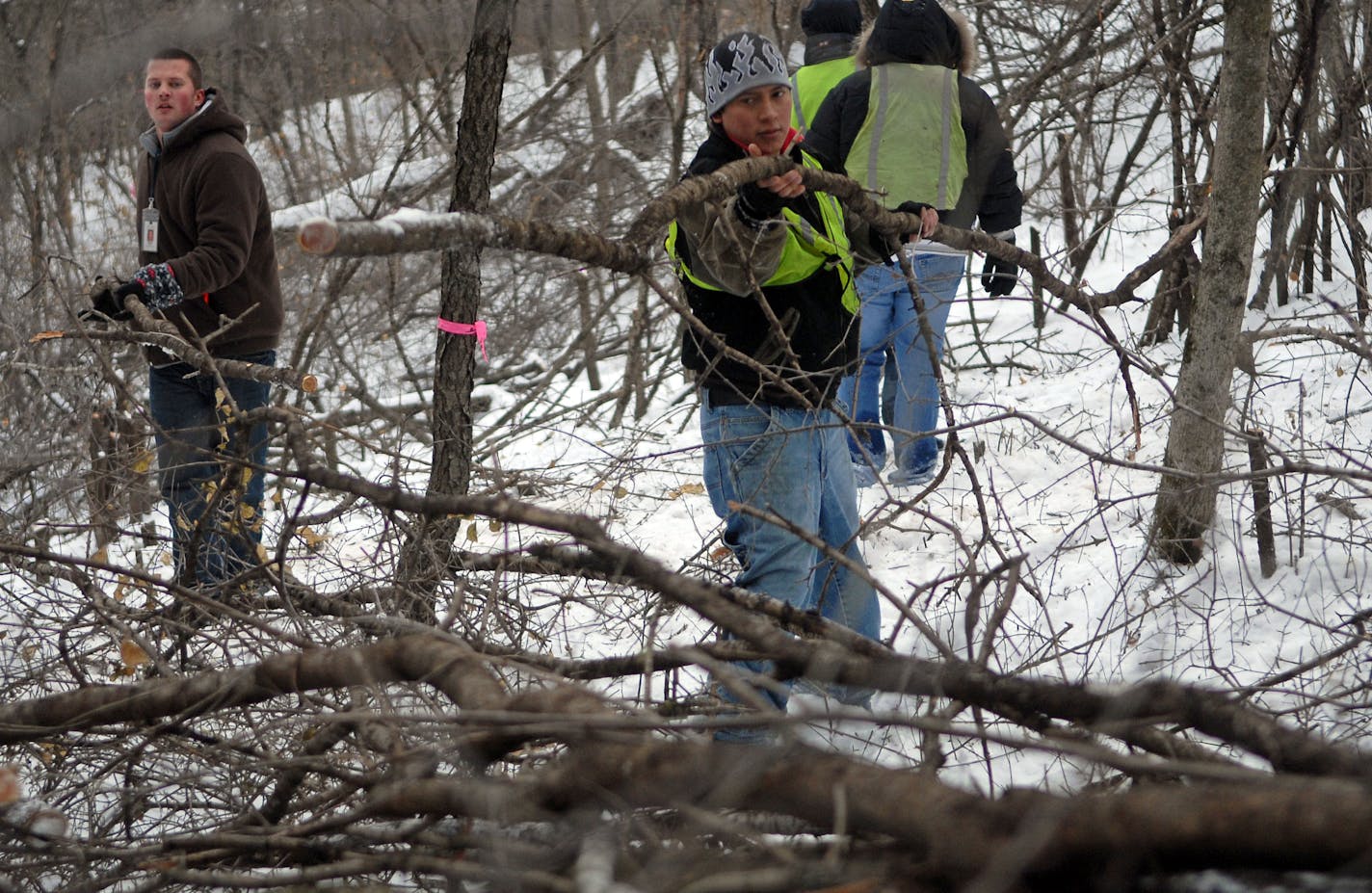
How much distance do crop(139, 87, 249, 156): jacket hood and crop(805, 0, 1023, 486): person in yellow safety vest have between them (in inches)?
82.1

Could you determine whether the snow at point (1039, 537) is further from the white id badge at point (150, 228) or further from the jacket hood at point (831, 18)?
the jacket hood at point (831, 18)

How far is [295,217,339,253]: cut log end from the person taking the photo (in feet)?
4.88

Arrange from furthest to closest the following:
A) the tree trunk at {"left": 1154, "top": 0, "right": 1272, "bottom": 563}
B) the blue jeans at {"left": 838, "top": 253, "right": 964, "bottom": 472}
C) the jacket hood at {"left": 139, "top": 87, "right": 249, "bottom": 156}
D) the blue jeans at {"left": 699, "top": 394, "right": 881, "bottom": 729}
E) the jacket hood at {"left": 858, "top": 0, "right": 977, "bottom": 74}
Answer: the blue jeans at {"left": 838, "top": 253, "right": 964, "bottom": 472} < the jacket hood at {"left": 858, "top": 0, "right": 977, "bottom": 74} < the jacket hood at {"left": 139, "top": 87, "right": 249, "bottom": 156} < the tree trunk at {"left": 1154, "top": 0, "right": 1272, "bottom": 563} < the blue jeans at {"left": 699, "top": 394, "right": 881, "bottom": 729}

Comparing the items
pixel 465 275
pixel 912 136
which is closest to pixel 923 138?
pixel 912 136

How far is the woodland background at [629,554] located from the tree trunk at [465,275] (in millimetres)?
16

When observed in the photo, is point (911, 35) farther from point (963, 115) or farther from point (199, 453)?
point (199, 453)

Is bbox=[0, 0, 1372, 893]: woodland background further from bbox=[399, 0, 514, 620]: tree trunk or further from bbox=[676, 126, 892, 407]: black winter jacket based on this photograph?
bbox=[676, 126, 892, 407]: black winter jacket

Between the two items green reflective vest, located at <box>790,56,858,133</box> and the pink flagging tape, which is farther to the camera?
green reflective vest, located at <box>790,56,858,133</box>

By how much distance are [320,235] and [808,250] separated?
1513mm

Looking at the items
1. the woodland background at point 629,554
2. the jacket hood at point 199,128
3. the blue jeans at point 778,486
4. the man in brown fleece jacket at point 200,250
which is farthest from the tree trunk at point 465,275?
the jacket hood at point 199,128

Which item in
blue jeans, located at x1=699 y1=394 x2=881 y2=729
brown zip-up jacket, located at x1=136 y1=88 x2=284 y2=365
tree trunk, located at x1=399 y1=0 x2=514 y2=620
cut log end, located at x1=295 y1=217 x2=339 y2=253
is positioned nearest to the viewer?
cut log end, located at x1=295 y1=217 x2=339 y2=253

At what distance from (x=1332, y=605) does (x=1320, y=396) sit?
67.5 inches

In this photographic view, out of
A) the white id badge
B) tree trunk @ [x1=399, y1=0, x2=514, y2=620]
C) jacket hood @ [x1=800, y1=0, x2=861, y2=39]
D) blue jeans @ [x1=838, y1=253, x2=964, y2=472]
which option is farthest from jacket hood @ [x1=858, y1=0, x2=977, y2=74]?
the white id badge

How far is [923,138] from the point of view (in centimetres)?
428
